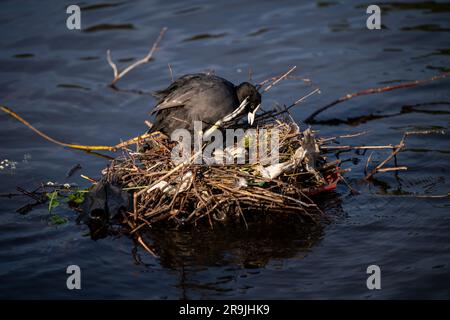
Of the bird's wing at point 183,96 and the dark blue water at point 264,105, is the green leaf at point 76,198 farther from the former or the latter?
the bird's wing at point 183,96

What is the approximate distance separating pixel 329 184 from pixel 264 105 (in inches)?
124

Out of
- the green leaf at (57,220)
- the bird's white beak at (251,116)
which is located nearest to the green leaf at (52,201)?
the green leaf at (57,220)

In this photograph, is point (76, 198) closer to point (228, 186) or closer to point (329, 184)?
point (228, 186)

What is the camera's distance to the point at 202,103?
6281 millimetres

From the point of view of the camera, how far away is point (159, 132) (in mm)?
6582

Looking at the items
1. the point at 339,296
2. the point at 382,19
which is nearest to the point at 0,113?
the point at 339,296

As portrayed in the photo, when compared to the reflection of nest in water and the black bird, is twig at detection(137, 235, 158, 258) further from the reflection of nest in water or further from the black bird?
the black bird

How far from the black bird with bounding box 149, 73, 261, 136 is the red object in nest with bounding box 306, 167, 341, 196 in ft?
3.12

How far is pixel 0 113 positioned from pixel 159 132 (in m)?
3.81

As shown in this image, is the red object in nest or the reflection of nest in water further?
the red object in nest

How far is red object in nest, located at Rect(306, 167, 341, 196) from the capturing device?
619 cm

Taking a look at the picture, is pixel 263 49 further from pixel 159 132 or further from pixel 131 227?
pixel 131 227

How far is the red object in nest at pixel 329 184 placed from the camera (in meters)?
6.19

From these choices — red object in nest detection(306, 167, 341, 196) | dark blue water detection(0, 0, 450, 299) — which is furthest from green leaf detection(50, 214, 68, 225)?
red object in nest detection(306, 167, 341, 196)
